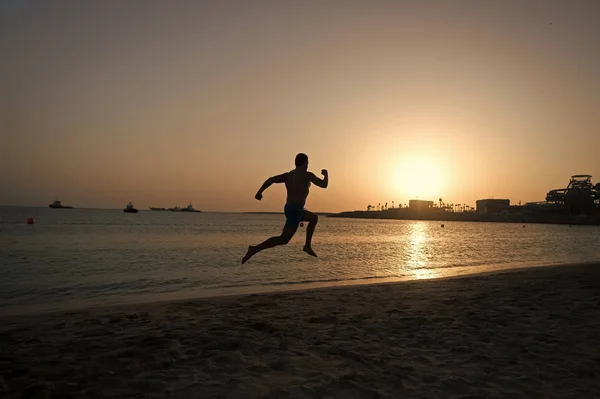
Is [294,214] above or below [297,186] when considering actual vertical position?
below

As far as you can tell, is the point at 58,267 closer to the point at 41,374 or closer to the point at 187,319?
the point at 187,319

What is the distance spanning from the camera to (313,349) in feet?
23.4

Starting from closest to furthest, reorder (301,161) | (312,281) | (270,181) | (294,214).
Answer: (301,161), (294,214), (270,181), (312,281)

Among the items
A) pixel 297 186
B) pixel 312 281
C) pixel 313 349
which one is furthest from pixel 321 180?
pixel 312 281

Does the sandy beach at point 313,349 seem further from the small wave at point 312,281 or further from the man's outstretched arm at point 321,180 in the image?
the small wave at point 312,281

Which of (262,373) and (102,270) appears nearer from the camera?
(262,373)

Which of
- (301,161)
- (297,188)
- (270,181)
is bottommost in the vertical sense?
(297,188)

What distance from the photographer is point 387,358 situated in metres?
6.70

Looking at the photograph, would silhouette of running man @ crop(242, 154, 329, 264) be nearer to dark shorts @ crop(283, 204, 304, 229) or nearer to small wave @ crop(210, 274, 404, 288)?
dark shorts @ crop(283, 204, 304, 229)

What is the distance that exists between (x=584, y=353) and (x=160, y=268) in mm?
21239

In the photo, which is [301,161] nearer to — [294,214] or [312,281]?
[294,214]

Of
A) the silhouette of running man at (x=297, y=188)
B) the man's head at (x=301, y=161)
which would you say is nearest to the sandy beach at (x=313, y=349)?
the silhouette of running man at (x=297, y=188)

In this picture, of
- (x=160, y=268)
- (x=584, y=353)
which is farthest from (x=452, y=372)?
(x=160, y=268)

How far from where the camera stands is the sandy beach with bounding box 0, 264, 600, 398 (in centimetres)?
549
